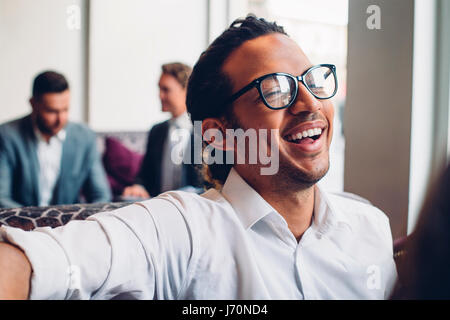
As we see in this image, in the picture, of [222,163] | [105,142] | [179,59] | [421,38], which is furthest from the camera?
[105,142]

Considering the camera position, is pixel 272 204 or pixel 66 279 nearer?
pixel 66 279

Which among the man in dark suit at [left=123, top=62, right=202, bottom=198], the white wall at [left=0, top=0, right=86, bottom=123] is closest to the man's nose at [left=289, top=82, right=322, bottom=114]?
the man in dark suit at [left=123, top=62, right=202, bottom=198]

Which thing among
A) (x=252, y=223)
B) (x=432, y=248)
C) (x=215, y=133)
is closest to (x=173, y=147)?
(x=215, y=133)

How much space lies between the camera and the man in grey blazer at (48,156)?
88.0 inches

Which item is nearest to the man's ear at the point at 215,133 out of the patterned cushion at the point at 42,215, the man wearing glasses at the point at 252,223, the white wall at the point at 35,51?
the man wearing glasses at the point at 252,223

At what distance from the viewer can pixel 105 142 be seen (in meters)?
3.24

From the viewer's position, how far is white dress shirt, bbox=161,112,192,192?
2.39 metres

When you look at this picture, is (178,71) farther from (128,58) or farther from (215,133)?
(215,133)

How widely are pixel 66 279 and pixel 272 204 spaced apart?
0.39m

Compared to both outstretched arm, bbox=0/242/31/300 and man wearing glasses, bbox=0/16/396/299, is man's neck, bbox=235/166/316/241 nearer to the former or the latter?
man wearing glasses, bbox=0/16/396/299

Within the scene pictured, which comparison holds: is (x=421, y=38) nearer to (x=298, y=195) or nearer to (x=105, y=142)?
(x=298, y=195)

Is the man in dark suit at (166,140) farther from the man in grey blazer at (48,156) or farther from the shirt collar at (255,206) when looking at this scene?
the shirt collar at (255,206)

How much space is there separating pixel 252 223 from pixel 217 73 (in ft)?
0.97
